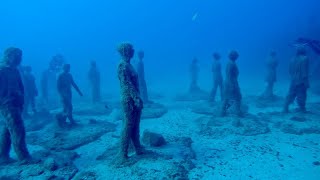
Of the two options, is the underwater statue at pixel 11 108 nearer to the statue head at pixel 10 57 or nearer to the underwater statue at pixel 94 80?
the statue head at pixel 10 57

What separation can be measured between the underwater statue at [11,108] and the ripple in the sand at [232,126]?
6261mm

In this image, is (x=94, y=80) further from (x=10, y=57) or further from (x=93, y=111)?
(x=10, y=57)

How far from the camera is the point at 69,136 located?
438 inches

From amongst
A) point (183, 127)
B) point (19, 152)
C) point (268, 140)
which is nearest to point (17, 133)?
point (19, 152)

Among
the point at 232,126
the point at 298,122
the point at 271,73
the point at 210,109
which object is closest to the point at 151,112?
the point at 210,109

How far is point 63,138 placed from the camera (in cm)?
1084

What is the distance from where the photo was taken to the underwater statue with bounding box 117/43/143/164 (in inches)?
304

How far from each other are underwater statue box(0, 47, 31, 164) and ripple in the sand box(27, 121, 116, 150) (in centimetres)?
149

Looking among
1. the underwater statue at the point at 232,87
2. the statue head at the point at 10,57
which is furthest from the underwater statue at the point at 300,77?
the statue head at the point at 10,57

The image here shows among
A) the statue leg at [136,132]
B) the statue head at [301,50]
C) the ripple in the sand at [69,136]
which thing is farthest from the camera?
the statue head at [301,50]

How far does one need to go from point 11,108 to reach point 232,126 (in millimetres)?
7879

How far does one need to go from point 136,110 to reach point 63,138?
434 centimetres

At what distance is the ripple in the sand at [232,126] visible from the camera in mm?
10781

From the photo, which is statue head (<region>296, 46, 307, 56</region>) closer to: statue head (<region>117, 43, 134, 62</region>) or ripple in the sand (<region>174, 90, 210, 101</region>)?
ripple in the sand (<region>174, 90, 210, 101</region>)
